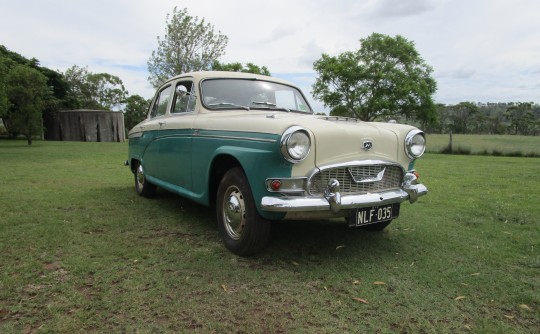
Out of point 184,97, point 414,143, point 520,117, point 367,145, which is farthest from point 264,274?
point 520,117

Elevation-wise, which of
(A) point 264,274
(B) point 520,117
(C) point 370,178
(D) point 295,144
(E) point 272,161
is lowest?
(A) point 264,274

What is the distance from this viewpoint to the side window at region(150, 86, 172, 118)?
4906 millimetres

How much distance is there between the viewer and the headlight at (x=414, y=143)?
3484 millimetres

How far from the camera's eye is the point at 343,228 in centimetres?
417

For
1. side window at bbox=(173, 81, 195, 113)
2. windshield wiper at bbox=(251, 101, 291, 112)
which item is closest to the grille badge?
windshield wiper at bbox=(251, 101, 291, 112)

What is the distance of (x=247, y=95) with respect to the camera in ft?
13.8

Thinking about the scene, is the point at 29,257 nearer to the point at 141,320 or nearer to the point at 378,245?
the point at 141,320

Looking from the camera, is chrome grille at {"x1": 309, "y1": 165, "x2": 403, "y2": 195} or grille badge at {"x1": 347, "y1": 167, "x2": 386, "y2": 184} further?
grille badge at {"x1": 347, "y1": 167, "x2": 386, "y2": 184}

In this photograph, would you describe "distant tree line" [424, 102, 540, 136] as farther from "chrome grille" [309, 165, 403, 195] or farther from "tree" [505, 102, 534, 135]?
"chrome grille" [309, 165, 403, 195]

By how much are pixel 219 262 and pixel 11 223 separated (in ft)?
8.59

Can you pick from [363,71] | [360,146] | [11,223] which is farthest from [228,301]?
[363,71]

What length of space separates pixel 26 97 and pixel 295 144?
817 inches

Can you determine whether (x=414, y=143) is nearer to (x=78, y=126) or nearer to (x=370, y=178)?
(x=370, y=178)

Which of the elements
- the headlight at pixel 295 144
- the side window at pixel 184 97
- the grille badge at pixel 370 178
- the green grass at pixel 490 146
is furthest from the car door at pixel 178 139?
the green grass at pixel 490 146
